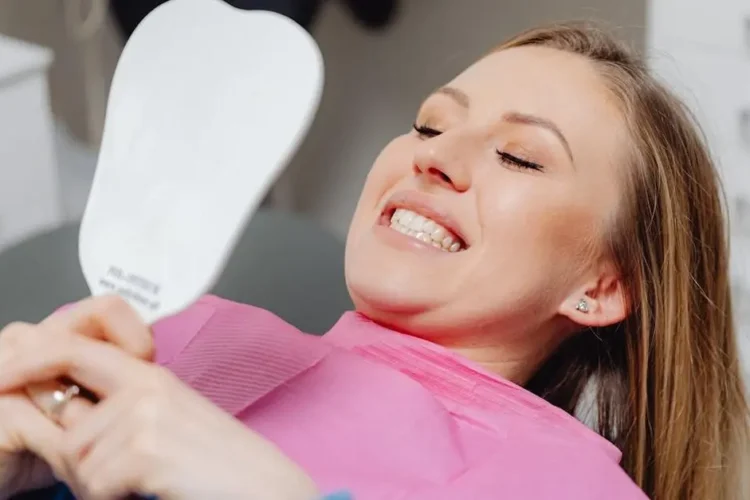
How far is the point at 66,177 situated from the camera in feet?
8.16

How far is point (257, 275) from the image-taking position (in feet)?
4.82

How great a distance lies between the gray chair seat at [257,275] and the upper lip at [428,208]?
409 mm

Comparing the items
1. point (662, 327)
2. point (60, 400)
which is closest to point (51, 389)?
point (60, 400)

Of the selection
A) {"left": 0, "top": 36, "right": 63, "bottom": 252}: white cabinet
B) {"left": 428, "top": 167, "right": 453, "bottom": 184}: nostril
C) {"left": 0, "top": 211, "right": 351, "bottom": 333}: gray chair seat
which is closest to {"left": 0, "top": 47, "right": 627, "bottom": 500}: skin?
{"left": 428, "top": 167, "right": 453, "bottom": 184}: nostril

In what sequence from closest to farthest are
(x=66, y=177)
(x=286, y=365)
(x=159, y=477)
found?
(x=159, y=477), (x=286, y=365), (x=66, y=177)

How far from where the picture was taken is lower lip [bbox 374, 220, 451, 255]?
39.2 inches

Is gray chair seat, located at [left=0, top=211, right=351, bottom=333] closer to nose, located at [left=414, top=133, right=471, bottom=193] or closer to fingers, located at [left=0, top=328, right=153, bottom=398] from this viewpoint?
nose, located at [left=414, top=133, right=471, bottom=193]

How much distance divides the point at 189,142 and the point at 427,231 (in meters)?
0.30

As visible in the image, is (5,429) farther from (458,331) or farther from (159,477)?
(458,331)

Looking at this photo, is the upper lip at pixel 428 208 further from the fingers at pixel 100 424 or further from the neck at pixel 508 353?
the fingers at pixel 100 424

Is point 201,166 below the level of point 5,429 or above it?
above

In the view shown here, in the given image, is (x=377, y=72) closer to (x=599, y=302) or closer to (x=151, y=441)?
(x=599, y=302)

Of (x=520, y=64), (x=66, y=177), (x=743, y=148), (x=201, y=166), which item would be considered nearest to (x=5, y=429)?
(x=201, y=166)

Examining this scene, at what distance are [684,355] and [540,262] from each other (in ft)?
0.68
